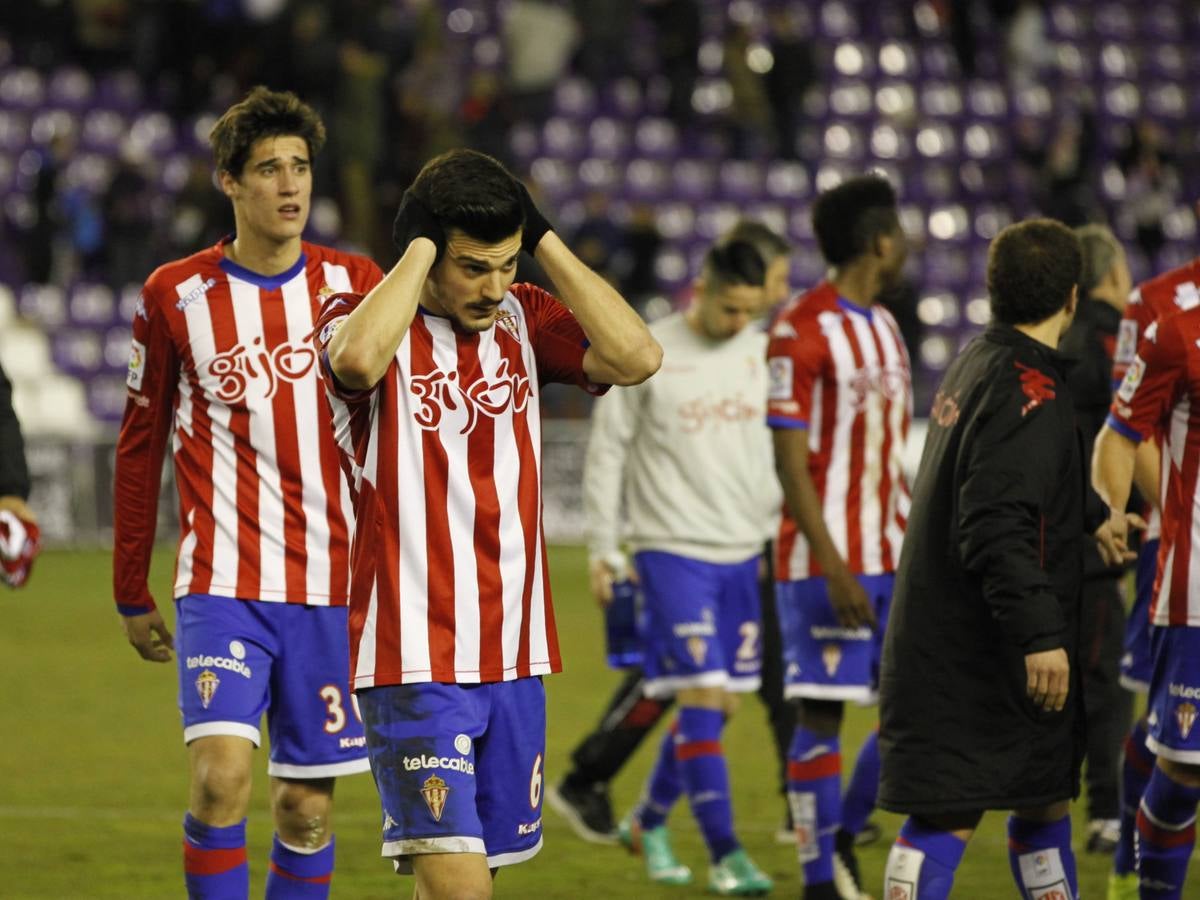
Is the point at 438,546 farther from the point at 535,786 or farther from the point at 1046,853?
the point at 1046,853

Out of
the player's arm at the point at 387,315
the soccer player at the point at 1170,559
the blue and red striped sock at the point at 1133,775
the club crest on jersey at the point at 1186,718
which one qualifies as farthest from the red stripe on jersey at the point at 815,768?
the player's arm at the point at 387,315

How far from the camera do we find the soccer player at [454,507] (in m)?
4.02

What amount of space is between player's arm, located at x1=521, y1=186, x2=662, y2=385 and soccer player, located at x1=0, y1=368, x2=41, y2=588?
1867mm

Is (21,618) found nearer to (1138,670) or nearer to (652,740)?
(652,740)

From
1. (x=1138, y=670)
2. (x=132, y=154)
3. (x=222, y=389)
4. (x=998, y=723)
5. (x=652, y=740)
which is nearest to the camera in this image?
(x=998, y=723)

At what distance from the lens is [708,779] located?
21.9ft

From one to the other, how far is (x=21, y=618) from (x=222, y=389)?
9825 mm

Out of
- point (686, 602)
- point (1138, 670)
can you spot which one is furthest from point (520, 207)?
point (1138, 670)

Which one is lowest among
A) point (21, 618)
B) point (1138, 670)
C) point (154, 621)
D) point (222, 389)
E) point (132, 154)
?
point (21, 618)

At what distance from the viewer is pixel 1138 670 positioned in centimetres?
679

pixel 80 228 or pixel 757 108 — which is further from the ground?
pixel 757 108

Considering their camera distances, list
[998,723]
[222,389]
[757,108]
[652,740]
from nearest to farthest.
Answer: [998,723] → [222,389] → [652,740] → [757,108]

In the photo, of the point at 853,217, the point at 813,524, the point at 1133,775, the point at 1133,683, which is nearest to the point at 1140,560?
the point at 1133,683

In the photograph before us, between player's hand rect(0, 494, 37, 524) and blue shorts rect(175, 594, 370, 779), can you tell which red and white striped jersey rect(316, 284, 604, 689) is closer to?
blue shorts rect(175, 594, 370, 779)
